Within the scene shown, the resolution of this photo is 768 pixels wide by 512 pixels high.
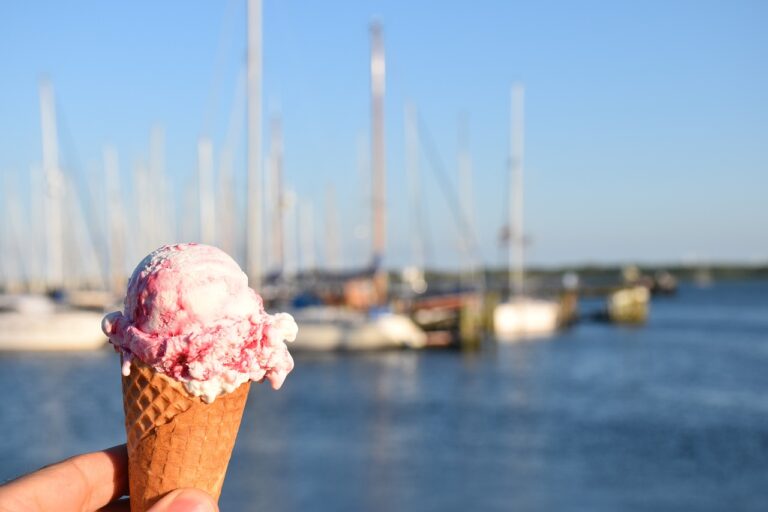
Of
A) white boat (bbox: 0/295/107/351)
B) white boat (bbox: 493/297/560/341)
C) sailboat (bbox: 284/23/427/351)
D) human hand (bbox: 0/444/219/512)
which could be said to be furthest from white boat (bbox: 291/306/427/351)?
human hand (bbox: 0/444/219/512)

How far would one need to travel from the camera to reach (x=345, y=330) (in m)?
32.9

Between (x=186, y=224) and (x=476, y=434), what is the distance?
3041 centimetres

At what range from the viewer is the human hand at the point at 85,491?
6.01 feet

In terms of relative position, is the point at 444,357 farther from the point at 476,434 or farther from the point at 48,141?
the point at 48,141

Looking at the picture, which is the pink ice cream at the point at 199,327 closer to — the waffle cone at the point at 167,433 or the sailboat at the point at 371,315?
the waffle cone at the point at 167,433

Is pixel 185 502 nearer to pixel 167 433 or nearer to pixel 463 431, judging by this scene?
pixel 167 433

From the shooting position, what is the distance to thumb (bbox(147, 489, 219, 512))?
6.52 feet

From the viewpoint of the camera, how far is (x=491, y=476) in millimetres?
16203

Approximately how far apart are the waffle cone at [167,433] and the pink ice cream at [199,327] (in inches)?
1.9

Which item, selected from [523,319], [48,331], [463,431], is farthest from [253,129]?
[523,319]

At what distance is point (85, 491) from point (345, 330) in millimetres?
31001

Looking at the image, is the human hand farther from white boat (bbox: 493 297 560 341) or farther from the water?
white boat (bbox: 493 297 560 341)

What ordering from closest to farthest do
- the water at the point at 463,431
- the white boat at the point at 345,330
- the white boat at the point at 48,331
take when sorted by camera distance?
1. the water at the point at 463,431
2. the white boat at the point at 345,330
3. the white boat at the point at 48,331

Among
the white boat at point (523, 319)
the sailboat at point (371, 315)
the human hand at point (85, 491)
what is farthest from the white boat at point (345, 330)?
the human hand at point (85, 491)
